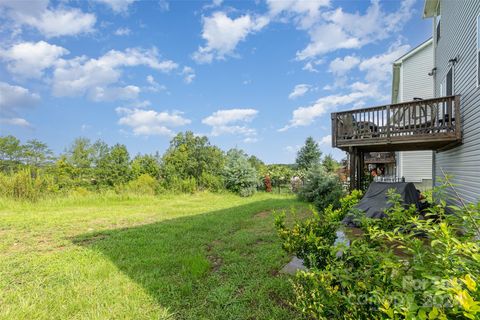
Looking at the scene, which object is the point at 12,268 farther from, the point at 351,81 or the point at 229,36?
the point at 351,81

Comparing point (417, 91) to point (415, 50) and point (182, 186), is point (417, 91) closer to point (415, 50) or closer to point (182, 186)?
point (415, 50)

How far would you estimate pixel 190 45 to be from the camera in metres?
11.7

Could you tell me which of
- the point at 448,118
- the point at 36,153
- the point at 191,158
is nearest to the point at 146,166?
the point at 191,158

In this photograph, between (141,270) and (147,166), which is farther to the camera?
(147,166)

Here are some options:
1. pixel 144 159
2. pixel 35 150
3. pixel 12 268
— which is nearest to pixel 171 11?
pixel 12 268

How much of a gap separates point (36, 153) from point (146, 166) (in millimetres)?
12292

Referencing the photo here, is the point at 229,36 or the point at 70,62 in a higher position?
the point at 229,36

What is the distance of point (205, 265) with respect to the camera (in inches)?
151

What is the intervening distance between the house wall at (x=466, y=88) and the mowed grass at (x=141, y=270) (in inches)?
138

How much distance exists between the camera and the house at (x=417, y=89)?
11797 millimetres

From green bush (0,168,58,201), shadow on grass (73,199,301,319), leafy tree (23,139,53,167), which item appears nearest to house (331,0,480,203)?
shadow on grass (73,199,301,319)

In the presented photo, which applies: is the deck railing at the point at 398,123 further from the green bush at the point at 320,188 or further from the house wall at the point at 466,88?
the green bush at the point at 320,188

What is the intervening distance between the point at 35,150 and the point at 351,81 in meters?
25.4

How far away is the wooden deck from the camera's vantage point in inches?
229
